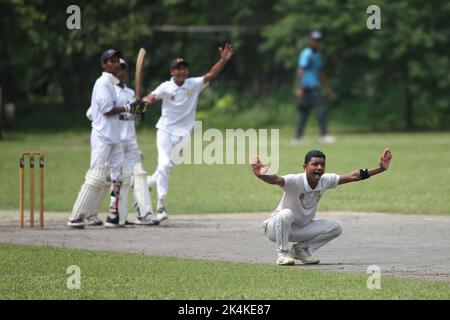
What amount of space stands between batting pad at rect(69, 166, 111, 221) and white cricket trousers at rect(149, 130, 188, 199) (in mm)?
1197

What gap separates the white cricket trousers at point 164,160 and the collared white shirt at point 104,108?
1338 mm

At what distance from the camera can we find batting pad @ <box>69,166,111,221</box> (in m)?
16.4

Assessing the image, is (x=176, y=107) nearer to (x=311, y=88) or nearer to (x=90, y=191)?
(x=90, y=191)

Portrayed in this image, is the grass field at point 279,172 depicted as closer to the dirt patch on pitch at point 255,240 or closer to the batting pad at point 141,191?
the dirt patch on pitch at point 255,240

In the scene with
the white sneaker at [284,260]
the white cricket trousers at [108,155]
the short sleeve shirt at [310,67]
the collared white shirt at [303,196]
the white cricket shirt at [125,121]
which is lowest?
the white sneaker at [284,260]

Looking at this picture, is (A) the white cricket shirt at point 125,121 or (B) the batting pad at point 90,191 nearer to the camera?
(B) the batting pad at point 90,191

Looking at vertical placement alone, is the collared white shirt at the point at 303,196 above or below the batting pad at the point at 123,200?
above

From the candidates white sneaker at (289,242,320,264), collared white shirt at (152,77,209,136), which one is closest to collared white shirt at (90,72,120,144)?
collared white shirt at (152,77,209,136)

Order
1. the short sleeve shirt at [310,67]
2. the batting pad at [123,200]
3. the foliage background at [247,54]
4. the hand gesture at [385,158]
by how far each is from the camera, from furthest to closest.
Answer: the foliage background at [247,54]
the short sleeve shirt at [310,67]
the batting pad at [123,200]
the hand gesture at [385,158]

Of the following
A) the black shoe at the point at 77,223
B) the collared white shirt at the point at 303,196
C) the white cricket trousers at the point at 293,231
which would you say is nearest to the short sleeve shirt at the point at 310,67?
the black shoe at the point at 77,223

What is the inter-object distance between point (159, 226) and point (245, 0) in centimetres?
2385

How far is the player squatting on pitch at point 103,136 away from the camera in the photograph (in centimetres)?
1642

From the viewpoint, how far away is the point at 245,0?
131ft

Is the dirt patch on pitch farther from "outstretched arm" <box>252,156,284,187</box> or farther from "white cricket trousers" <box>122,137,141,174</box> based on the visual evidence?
"outstretched arm" <box>252,156,284,187</box>
